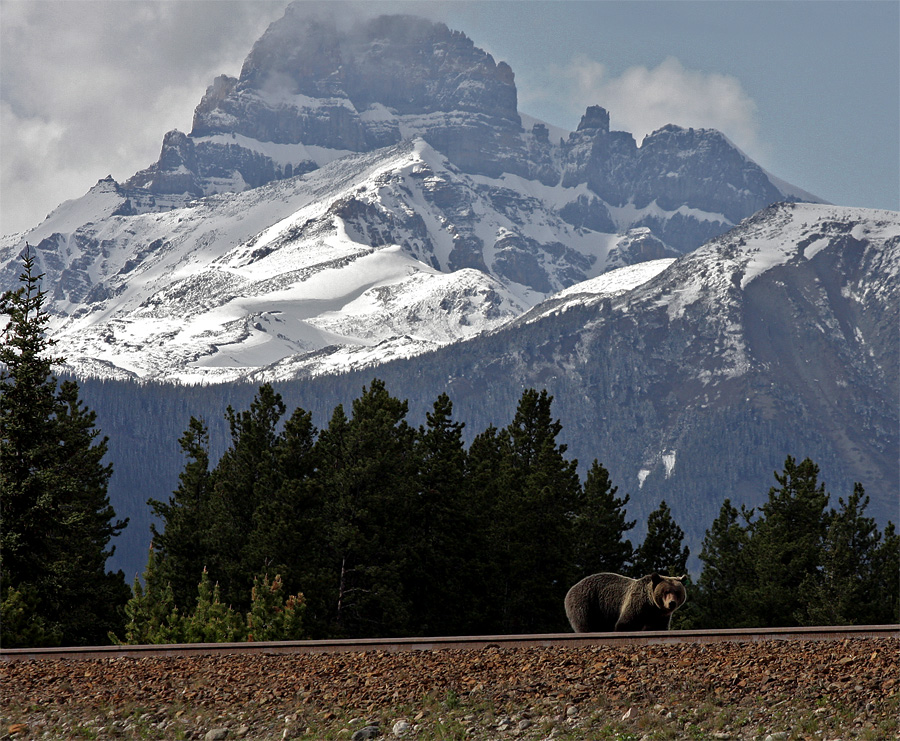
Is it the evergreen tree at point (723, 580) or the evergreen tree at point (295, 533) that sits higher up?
the evergreen tree at point (295, 533)

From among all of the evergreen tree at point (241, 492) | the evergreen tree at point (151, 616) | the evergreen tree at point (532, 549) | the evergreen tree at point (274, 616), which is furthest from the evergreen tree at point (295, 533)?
the evergreen tree at point (532, 549)

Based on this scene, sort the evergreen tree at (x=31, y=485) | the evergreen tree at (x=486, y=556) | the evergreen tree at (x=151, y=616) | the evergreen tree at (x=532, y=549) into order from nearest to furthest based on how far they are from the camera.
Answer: the evergreen tree at (x=151, y=616) < the evergreen tree at (x=31, y=485) < the evergreen tree at (x=486, y=556) < the evergreen tree at (x=532, y=549)

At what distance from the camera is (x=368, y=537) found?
50.2m

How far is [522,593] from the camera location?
2248 inches

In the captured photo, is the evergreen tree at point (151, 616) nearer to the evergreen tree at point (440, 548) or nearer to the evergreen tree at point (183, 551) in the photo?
the evergreen tree at point (183, 551)

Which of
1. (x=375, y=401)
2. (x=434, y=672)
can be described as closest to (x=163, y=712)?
(x=434, y=672)

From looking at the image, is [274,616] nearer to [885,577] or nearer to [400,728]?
[400,728]

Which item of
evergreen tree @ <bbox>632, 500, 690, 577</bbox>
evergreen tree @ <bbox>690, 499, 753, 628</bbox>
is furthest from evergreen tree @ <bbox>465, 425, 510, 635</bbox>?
evergreen tree @ <bbox>690, 499, 753, 628</bbox>

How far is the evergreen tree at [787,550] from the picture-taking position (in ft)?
201

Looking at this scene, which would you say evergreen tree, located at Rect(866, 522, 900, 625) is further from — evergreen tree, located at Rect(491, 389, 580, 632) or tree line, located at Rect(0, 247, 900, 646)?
evergreen tree, located at Rect(491, 389, 580, 632)

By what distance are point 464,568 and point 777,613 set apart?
61.0 ft

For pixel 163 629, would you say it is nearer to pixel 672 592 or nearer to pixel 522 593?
pixel 672 592

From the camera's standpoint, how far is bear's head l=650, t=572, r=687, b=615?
2225cm

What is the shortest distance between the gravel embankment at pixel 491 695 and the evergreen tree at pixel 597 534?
42523 millimetres
